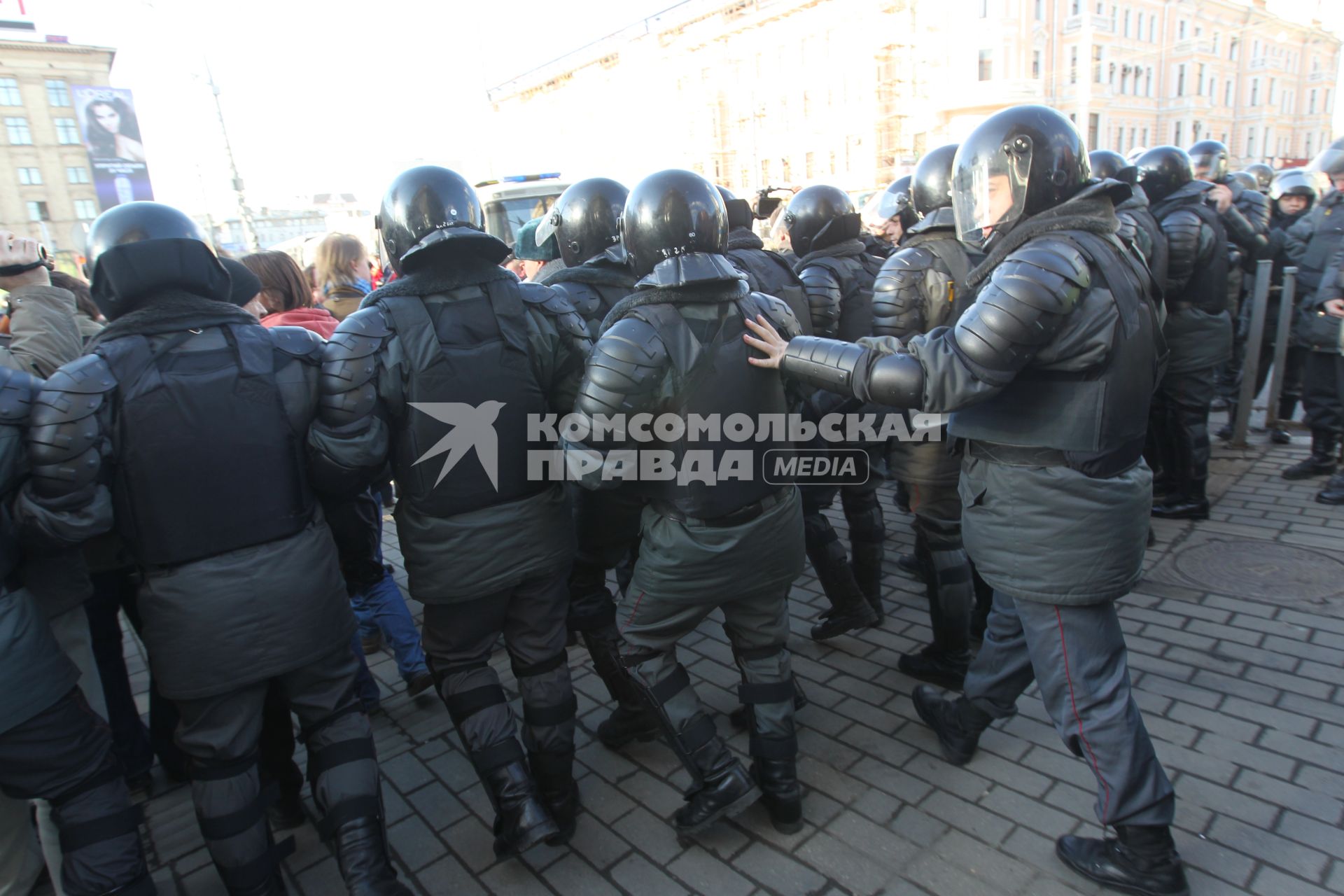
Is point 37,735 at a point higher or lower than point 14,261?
lower

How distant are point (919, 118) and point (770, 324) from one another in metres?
52.3

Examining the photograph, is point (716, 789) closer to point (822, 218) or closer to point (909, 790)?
point (909, 790)

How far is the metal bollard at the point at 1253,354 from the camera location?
6.43m

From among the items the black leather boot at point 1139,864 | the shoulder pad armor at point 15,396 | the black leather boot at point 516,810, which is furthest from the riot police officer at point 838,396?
the shoulder pad armor at point 15,396

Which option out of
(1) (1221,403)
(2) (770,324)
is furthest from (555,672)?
(1) (1221,403)

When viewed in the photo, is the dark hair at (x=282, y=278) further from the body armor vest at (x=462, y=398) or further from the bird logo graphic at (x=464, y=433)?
the bird logo graphic at (x=464, y=433)

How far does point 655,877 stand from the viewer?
2.58m

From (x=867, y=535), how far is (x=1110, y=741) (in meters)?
1.94

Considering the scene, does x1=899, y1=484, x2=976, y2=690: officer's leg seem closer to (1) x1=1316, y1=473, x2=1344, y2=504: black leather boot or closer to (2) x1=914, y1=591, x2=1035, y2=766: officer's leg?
(2) x1=914, y1=591, x2=1035, y2=766: officer's leg

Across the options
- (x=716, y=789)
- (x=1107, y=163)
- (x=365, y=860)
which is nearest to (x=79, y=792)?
(x=365, y=860)

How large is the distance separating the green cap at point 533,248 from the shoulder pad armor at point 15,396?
257 centimetres

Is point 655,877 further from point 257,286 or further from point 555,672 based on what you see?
point 257,286

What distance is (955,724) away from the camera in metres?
2.95

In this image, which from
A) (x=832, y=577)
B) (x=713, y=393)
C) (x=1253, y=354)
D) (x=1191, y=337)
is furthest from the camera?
(x=1253, y=354)
